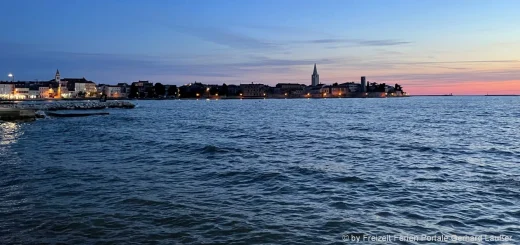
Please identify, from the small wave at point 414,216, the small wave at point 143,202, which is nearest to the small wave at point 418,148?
the small wave at point 414,216

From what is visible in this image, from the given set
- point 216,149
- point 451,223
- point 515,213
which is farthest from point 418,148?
point 451,223

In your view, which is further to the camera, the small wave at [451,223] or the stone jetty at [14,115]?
the stone jetty at [14,115]

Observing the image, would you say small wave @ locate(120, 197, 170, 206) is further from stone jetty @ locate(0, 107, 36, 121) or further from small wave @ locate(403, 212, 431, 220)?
stone jetty @ locate(0, 107, 36, 121)

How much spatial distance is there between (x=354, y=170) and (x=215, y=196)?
768cm

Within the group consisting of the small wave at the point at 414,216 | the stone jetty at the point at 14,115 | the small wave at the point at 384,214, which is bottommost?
the small wave at the point at 414,216

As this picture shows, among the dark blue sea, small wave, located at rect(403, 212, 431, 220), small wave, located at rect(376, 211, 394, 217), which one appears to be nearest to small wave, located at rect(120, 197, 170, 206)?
the dark blue sea

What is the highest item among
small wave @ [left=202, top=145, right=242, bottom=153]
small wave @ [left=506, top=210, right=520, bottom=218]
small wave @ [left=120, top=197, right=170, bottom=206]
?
small wave @ [left=120, top=197, right=170, bottom=206]

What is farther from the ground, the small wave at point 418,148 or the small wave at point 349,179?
the small wave at point 349,179

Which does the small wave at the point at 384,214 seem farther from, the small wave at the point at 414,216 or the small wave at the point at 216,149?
the small wave at the point at 216,149

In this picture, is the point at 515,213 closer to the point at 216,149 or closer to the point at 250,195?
the point at 250,195

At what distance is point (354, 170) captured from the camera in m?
18.7

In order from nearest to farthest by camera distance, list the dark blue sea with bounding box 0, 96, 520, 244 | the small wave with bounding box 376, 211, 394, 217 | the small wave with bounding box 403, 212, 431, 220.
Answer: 1. the dark blue sea with bounding box 0, 96, 520, 244
2. the small wave with bounding box 403, 212, 431, 220
3. the small wave with bounding box 376, 211, 394, 217

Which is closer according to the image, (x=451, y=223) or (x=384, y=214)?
(x=451, y=223)

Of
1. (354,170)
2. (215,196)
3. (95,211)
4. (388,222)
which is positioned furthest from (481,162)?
(95,211)
